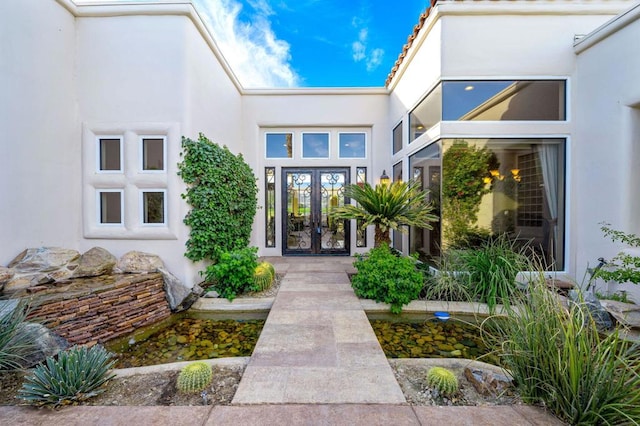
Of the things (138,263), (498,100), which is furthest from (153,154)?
(498,100)

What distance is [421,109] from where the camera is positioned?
201 inches

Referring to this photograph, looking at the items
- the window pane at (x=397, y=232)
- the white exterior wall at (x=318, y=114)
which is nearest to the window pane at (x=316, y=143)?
the white exterior wall at (x=318, y=114)

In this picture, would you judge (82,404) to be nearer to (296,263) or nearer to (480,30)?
(296,263)

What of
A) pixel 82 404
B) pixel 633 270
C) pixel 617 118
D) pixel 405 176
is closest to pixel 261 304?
pixel 82 404

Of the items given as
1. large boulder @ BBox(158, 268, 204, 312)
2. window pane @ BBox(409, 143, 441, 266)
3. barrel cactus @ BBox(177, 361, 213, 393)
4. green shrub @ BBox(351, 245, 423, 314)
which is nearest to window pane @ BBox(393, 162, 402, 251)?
window pane @ BBox(409, 143, 441, 266)

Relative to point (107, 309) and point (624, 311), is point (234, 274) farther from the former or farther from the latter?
point (624, 311)

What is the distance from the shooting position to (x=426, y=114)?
4.89m

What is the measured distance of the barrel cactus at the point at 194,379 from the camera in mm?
2012

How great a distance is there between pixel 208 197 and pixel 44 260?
232 cm

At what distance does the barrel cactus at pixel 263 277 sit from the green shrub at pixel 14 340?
251 cm

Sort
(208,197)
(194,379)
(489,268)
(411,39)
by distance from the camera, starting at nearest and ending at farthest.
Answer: (194,379), (489,268), (208,197), (411,39)

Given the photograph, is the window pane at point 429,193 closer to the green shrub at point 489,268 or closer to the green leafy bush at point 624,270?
the green shrub at point 489,268

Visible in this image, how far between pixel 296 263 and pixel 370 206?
2755mm

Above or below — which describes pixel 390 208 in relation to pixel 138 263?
above
